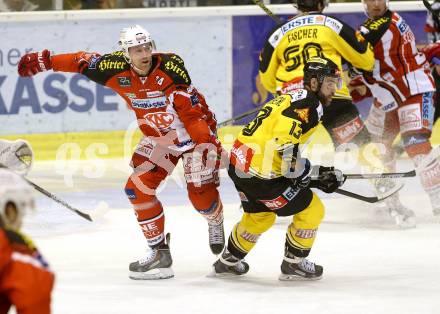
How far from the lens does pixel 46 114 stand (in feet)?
29.3

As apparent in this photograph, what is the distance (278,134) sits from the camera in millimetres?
5344

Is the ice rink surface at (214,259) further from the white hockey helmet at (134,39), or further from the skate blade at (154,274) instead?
the white hockey helmet at (134,39)

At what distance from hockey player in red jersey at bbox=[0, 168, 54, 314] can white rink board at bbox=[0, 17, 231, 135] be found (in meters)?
5.68

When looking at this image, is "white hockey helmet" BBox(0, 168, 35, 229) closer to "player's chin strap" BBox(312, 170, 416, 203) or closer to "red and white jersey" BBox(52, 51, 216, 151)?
"red and white jersey" BBox(52, 51, 216, 151)

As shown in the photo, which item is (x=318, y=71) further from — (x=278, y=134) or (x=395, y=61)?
(x=395, y=61)

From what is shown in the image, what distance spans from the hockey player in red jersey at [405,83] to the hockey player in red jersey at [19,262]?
4408 millimetres

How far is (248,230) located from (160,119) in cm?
74

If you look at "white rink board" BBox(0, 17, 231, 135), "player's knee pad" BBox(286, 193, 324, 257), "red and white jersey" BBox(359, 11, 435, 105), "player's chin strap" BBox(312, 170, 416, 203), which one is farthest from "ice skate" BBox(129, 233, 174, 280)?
"white rink board" BBox(0, 17, 231, 135)

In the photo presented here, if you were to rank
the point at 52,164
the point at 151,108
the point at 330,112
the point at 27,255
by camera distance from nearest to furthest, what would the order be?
the point at 27,255 < the point at 151,108 < the point at 330,112 < the point at 52,164

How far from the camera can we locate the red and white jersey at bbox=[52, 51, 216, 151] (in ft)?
18.7

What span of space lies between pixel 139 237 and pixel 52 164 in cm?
228

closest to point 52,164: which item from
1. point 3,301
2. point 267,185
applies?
point 267,185

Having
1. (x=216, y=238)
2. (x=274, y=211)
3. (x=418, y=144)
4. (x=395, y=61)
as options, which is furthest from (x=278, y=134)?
(x=395, y=61)

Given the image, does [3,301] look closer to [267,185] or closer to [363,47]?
[267,185]
